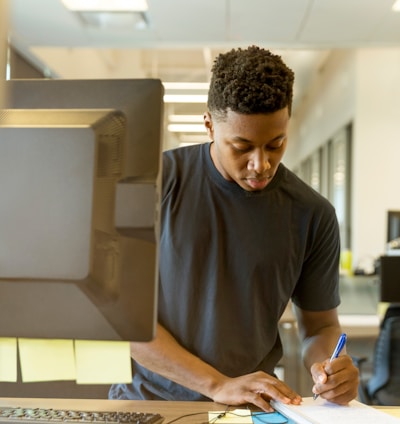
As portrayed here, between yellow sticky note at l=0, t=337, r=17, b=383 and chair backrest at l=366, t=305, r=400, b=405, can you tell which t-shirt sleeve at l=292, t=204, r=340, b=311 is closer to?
yellow sticky note at l=0, t=337, r=17, b=383

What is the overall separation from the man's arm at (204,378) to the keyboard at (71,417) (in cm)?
19

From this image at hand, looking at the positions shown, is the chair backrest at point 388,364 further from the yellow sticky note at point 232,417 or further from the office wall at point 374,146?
the office wall at point 374,146

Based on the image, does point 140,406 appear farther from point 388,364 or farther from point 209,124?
point 388,364

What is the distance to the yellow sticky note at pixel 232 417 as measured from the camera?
44.3 inches

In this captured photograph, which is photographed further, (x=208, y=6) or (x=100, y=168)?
(x=208, y=6)

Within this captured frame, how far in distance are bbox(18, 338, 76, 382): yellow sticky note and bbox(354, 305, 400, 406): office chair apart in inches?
87.8

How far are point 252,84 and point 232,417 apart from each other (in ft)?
1.97

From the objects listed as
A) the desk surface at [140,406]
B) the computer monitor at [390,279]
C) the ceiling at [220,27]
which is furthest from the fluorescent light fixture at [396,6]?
the desk surface at [140,406]

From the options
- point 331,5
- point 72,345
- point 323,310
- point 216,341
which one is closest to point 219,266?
point 216,341

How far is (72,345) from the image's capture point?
1057 millimetres

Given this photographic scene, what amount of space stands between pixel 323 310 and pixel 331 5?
10.7 ft

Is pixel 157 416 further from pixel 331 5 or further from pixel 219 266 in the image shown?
pixel 331 5

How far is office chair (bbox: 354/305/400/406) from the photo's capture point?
3.00 m

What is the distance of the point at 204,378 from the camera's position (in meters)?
1.26
